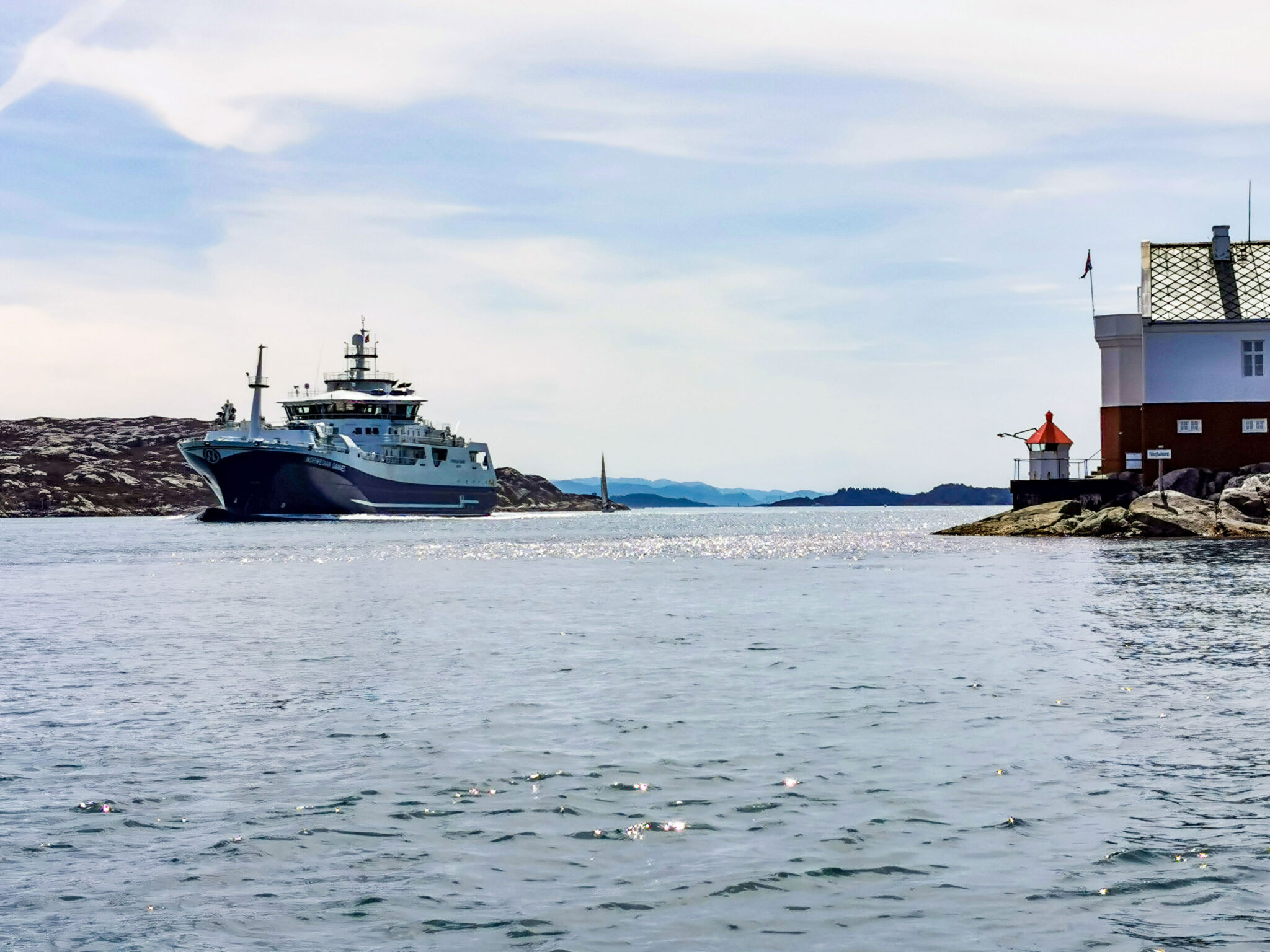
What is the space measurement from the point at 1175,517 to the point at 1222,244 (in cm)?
1395

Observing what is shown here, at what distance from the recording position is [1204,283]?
57812 millimetres

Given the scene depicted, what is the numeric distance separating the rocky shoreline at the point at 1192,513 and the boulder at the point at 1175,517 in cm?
3

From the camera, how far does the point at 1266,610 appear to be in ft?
85.0

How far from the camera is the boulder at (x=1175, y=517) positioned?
54.1 meters

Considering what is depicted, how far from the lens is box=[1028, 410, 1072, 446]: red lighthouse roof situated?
6062 cm

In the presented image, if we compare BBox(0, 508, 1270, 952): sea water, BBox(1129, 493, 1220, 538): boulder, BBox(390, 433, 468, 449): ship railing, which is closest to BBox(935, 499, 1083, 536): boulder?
BBox(1129, 493, 1220, 538): boulder

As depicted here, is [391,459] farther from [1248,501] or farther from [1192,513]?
[1248,501]

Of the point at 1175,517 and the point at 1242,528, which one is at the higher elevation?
the point at 1175,517

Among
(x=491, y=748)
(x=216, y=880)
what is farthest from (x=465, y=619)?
(x=216, y=880)

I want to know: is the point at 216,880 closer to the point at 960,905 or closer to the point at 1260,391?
the point at 960,905

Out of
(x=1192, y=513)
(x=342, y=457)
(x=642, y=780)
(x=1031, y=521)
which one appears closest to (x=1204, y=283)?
(x=1192, y=513)

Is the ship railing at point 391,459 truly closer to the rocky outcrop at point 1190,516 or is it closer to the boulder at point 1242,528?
the rocky outcrop at point 1190,516

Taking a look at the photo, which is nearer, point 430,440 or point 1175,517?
point 1175,517

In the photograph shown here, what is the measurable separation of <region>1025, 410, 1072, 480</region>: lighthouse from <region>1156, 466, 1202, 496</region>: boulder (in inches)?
213
